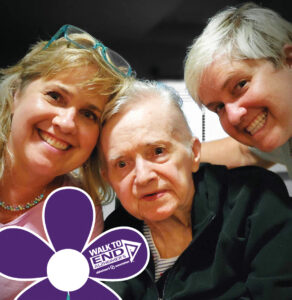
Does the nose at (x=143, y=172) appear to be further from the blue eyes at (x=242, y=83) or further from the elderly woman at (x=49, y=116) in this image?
the blue eyes at (x=242, y=83)

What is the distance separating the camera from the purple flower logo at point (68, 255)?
55 cm

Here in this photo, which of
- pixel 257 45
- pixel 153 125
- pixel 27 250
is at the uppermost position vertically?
pixel 257 45

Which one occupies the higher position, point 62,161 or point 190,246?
point 62,161

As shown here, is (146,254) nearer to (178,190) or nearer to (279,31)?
(178,190)

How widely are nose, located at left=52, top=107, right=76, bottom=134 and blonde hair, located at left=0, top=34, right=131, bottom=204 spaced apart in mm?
74

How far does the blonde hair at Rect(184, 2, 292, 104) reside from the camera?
2.24ft

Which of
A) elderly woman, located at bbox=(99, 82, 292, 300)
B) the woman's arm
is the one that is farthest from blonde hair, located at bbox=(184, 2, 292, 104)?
the woman's arm

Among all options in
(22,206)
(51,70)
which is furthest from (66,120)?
(22,206)

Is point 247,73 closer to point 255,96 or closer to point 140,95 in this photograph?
point 255,96

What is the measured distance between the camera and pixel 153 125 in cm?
67

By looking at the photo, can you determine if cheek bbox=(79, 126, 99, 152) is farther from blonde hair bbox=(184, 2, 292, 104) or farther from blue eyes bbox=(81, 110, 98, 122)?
blonde hair bbox=(184, 2, 292, 104)

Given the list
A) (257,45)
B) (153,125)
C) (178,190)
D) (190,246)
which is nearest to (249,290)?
(190,246)

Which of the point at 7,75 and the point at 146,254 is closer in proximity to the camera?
the point at 146,254

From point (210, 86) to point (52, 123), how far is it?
1.17 ft
